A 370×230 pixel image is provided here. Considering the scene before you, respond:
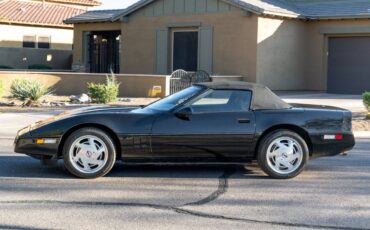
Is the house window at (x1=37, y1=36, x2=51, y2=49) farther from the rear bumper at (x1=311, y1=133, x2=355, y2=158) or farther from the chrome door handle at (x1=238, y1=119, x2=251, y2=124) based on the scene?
the rear bumper at (x1=311, y1=133, x2=355, y2=158)

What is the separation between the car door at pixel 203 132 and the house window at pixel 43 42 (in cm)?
3102

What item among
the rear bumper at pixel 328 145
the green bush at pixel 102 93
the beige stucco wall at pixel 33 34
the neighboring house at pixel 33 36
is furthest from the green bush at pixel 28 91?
the beige stucco wall at pixel 33 34

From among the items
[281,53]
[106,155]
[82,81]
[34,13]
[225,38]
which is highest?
[34,13]

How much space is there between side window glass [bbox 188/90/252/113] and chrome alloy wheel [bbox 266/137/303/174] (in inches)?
25.6

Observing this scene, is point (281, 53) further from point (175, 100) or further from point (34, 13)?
point (34, 13)

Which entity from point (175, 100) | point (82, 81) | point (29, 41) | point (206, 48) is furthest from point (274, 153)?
point (29, 41)

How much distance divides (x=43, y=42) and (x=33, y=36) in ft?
2.47

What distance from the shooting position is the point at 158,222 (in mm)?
6367

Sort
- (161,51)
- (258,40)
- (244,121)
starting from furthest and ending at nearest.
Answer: (161,51) → (258,40) → (244,121)

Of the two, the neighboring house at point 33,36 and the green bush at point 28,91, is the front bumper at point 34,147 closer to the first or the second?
the green bush at point 28,91

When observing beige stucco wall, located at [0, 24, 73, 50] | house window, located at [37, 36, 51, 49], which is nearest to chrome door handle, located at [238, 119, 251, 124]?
beige stucco wall, located at [0, 24, 73, 50]

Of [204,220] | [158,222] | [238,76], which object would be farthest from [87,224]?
[238,76]

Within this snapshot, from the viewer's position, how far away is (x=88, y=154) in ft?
27.7

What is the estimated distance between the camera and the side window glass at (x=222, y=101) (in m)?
8.80
